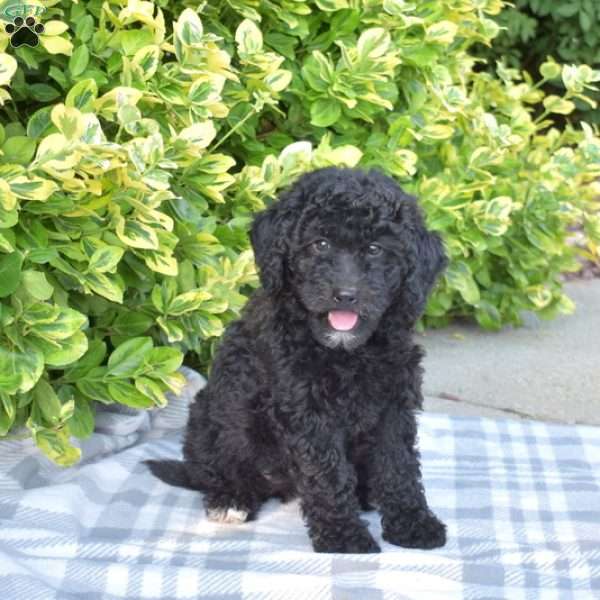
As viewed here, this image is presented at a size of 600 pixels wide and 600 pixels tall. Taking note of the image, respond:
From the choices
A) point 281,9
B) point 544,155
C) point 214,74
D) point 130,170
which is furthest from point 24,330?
point 544,155

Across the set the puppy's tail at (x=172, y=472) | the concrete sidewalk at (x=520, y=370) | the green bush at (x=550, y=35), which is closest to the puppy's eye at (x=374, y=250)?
the puppy's tail at (x=172, y=472)

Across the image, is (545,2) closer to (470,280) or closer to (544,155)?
(544,155)

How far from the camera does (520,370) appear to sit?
5.39 meters

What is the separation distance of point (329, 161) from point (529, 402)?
63.5 inches

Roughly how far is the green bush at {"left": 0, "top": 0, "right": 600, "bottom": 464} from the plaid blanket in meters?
0.21

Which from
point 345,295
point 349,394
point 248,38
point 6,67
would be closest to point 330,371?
point 349,394

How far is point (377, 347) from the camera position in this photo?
3.26m

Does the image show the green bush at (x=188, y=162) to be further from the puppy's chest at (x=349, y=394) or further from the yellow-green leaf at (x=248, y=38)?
the puppy's chest at (x=349, y=394)

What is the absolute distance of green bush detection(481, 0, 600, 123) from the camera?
299 inches

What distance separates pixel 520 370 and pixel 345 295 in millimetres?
2647

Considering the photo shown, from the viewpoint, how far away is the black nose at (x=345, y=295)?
296 cm

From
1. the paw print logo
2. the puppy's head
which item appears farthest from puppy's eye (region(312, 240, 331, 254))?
the paw print logo

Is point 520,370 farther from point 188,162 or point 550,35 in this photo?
point 550,35

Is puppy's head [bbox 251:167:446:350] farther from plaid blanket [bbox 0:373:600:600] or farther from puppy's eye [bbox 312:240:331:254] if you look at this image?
plaid blanket [bbox 0:373:600:600]
